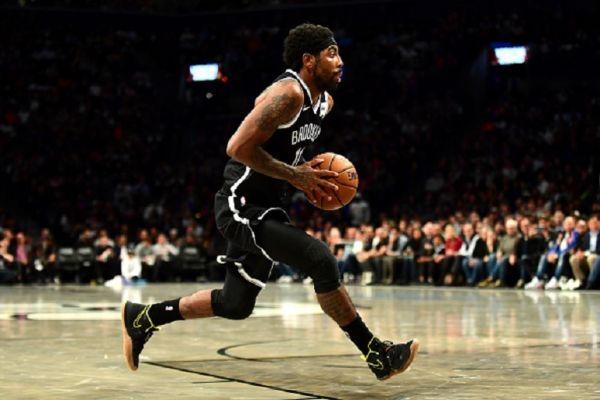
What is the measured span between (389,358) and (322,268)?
1.89 feet

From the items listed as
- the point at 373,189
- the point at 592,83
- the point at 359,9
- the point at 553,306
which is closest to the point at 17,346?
the point at 553,306

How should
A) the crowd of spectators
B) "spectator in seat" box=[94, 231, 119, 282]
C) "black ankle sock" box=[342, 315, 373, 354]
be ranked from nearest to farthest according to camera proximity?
"black ankle sock" box=[342, 315, 373, 354] < "spectator in seat" box=[94, 231, 119, 282] < the crowd of spectators

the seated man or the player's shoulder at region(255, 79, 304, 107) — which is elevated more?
the player's shoulder at region(255, 79, 304, 107)

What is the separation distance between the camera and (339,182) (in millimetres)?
5770

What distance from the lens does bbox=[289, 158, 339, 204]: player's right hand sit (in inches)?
223

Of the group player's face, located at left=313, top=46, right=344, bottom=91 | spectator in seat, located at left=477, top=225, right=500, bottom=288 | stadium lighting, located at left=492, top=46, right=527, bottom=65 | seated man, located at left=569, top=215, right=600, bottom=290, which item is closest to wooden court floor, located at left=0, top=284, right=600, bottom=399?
player's face, located at left=313, top=46, right=344, bottom=91

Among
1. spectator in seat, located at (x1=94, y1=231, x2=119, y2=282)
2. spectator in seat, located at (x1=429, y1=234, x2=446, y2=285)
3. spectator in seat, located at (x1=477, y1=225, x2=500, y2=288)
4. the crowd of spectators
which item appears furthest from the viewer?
the crowd of spectators

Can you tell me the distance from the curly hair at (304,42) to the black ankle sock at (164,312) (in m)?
1.51

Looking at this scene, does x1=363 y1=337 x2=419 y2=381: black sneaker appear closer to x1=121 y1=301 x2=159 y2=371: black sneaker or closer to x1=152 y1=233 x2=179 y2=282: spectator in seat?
x1=121 y1=301 x2=159 y2=371: black sneaker

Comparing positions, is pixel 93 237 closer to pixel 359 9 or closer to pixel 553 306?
pixel 359 9

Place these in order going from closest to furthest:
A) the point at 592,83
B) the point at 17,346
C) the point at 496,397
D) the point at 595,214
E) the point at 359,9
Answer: the point at 496,397
the point at 17,346
the point at 595,214
the point at 592,83
the point at 359,9

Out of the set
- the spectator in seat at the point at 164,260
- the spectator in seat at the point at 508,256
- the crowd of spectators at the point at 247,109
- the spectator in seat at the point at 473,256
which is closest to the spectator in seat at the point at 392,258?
the crowd of spectators at the point at 247,109

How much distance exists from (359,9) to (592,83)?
24.4 ft

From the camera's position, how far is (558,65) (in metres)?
28.7
